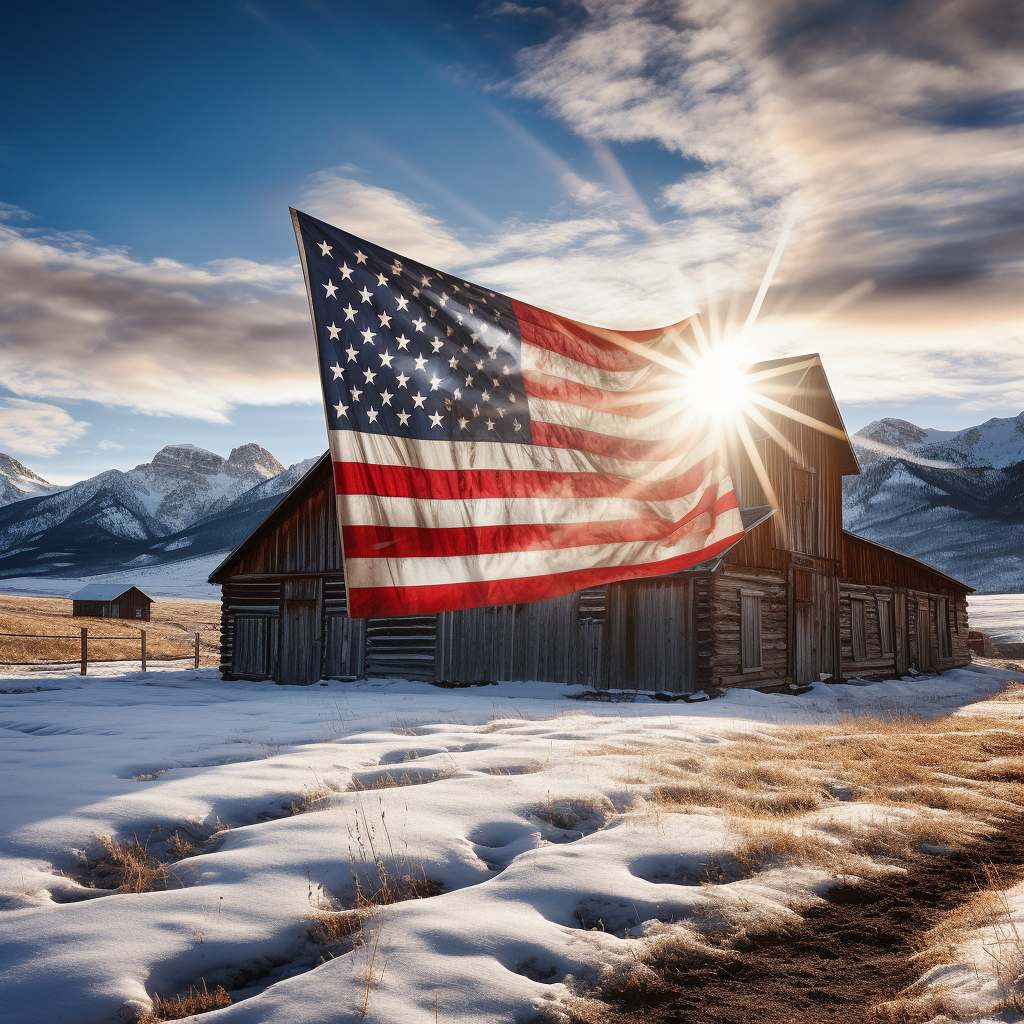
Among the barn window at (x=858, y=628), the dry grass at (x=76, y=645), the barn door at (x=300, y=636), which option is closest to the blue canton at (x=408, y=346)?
the barn door at (x=300, y=636)

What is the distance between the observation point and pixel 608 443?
5.80 metres

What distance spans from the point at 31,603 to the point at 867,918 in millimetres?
83868

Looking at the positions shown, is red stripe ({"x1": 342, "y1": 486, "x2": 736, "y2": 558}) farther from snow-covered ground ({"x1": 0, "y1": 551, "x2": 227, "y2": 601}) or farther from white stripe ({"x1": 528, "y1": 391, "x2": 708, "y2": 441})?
snow-covered ground ({"x1": 0, "y1": 551, "x2": 227, "y2": 601})

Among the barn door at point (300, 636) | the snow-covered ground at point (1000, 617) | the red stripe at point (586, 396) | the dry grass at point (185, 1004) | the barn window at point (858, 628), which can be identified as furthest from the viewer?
the snow-covered ground at point (1000, 617)

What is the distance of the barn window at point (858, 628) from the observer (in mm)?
24297

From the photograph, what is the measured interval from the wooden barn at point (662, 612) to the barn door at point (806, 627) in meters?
0.08

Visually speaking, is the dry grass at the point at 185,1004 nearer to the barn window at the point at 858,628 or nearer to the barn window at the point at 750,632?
the barn window at the point at 750,632

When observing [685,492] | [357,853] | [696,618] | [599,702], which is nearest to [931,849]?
[685,492]

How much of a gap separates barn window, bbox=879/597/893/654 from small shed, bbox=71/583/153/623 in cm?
6847

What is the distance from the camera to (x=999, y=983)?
10.3 ft

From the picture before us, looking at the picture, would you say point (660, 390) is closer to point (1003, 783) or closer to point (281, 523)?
point (1003, 783)

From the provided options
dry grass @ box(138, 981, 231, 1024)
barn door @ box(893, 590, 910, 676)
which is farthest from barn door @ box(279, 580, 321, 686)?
barn door @ box(893, 590, 910, 676)

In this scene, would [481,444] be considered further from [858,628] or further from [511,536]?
[858,628]

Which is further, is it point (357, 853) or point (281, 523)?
point (281, 523)
